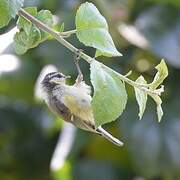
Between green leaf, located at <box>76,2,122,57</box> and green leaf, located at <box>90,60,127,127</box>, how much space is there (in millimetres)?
14

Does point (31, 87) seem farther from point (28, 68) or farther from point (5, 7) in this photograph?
point (5, 7)

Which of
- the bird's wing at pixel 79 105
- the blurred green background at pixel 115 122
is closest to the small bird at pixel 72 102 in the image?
the bird's wing at pixel 79 105

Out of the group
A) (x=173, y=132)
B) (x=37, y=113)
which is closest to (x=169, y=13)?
(x=173, y=132)

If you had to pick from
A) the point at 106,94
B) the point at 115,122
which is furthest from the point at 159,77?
the point at 115,122

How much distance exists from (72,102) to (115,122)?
40.0 inches

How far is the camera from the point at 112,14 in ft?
5.13

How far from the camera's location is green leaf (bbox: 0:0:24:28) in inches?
18.8

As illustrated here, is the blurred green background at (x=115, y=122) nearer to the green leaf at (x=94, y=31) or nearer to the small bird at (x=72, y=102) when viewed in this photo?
the small bird at (x=72, y=102)

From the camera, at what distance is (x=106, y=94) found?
0.47 metres

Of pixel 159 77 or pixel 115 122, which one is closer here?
pixel 159 77

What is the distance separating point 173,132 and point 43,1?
0.44 meters

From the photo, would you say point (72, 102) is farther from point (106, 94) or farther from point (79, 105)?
point (106, 94)

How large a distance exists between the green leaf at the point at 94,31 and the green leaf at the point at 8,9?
5 centimetres

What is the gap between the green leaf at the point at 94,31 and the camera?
1.55 feet
